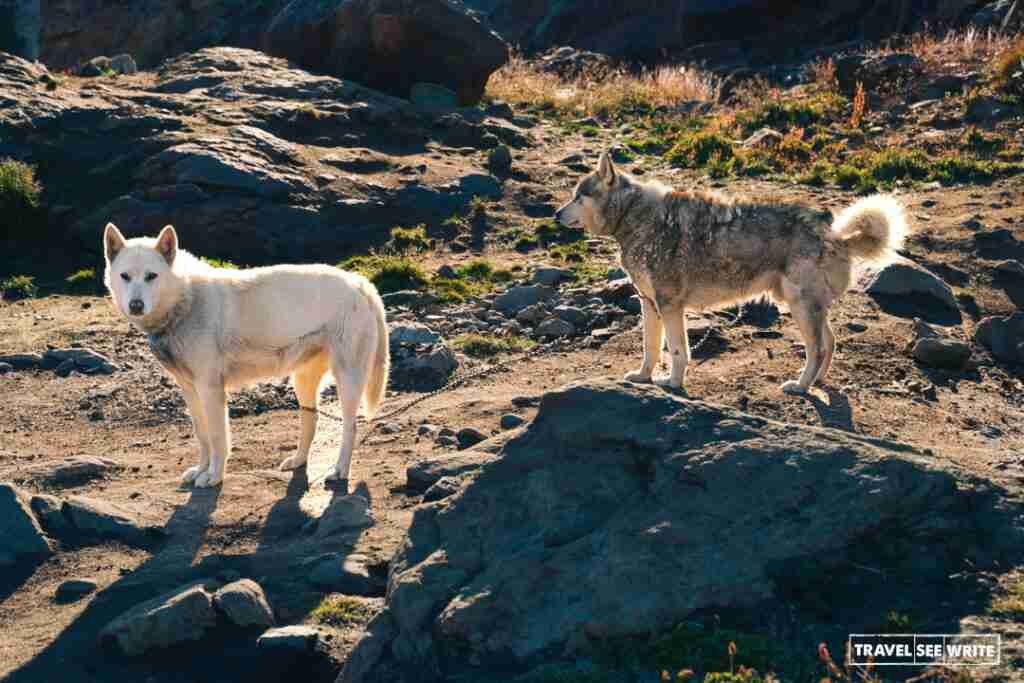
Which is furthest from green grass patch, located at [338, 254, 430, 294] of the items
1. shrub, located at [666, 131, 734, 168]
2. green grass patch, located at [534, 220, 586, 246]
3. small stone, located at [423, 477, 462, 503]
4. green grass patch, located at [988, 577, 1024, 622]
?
green grass patch, located at [988, 577, 1024, 622]

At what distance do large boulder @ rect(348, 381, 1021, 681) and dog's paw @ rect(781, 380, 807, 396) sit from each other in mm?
2950

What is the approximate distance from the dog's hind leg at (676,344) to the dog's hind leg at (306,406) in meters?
2.81

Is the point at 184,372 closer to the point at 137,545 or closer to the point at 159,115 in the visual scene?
the point at 137,545

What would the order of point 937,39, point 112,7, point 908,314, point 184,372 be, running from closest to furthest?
point 184,372 → point 908,314 → point 937,39 → point 112,7

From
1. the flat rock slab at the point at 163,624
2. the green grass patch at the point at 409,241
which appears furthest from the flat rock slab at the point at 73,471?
the green grass patch at the point at 409,241

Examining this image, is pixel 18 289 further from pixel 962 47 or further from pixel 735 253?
pixel 962 47

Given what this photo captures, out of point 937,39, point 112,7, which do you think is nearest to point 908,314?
point 937,39

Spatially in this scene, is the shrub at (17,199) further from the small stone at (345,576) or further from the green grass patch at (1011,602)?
the green grass patch at (1011,602)

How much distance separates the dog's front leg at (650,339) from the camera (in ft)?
33.2

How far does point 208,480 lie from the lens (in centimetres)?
898

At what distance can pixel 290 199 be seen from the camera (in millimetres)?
17016

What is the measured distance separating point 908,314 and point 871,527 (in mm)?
6146

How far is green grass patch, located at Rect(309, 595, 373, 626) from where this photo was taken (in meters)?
7.22

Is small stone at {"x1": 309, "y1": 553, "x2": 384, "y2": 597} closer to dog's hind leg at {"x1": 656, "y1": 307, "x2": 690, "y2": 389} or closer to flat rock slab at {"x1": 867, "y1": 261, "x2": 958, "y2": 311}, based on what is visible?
dog's hind leg at {"x1": 656, "y1": 307, "x2": 690, "y2": 389}
